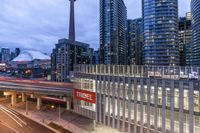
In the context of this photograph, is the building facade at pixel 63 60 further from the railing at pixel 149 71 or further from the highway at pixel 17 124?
the railing at pixel 149 71

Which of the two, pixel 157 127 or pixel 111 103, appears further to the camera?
pixel 111 103

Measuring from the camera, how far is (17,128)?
5200cm

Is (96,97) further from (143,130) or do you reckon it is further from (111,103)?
(143,130)

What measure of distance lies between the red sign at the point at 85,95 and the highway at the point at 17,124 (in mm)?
11950

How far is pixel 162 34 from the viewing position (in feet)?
492

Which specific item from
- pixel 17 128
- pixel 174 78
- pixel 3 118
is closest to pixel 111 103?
pixel 174 78

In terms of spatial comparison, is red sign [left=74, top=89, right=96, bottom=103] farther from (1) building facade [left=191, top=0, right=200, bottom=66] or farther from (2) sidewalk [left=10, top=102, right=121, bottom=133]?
(1) building facade [left=191, top=0, right=200, bottom=66]

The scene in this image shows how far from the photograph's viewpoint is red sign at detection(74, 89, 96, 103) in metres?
49.1

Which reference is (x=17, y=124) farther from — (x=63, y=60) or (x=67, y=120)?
(x=63, y=60)

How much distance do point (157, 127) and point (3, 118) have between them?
160 feet

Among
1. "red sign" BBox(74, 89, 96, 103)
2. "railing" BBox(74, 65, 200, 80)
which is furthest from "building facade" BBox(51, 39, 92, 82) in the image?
"railing" BBox(74, 65, 200, 80)

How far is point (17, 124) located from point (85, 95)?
22339 mm

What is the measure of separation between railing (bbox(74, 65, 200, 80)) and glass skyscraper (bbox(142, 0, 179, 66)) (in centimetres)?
10711

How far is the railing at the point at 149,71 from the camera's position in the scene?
113ft
